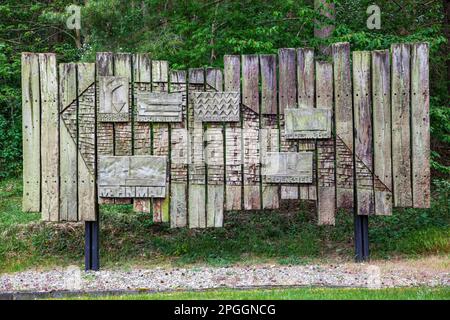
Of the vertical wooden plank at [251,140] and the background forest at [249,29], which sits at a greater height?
the background forest at [249,29]

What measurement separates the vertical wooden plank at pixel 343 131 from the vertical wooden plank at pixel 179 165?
74.3 inches

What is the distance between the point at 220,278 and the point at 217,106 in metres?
2.09

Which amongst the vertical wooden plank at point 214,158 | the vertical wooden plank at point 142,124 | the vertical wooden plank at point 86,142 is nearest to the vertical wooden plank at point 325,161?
the vertical wooden plank at point 214,158

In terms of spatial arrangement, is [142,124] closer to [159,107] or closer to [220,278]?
[159,107]

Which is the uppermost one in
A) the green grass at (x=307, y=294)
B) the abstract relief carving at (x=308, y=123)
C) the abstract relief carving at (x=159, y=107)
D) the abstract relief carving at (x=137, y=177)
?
the abstract relief carving at (x=159, y=107)

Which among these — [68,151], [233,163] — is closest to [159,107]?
[233,163]

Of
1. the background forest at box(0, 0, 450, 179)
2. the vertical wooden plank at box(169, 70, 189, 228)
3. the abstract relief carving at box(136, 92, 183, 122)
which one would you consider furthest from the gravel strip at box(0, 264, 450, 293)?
the background forest at box(0, 0, 450, 179)

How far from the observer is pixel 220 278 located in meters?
7.37

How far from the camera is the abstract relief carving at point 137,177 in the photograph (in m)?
7.80

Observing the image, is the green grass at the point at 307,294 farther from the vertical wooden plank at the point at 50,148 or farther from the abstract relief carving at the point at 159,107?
the abstract relief carving at the point at 159,107

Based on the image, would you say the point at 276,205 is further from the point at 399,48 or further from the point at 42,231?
the point at 42,231

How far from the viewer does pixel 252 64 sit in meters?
7.98

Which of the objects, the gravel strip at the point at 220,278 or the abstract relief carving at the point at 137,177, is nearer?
the gravel strip at the point at 220,278

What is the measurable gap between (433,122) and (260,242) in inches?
149
